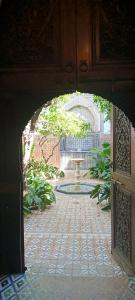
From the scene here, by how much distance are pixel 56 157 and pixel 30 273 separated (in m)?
10.8

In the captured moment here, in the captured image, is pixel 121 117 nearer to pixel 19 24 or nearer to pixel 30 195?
pixel 19 24

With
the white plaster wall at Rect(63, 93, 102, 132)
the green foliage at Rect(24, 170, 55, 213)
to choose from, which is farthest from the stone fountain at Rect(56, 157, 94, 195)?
the white plaster wall at Rect(63, 93, 102, 132)

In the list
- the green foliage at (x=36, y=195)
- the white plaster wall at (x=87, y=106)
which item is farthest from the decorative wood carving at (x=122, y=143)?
the white plaster wall at (x=87, y=106)

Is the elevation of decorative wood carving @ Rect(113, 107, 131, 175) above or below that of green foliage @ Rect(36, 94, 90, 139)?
below

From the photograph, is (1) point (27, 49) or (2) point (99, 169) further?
(2) point (99, 169)

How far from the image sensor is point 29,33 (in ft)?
9.12

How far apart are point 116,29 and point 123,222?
2.03 m

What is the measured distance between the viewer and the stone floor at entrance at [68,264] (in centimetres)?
285

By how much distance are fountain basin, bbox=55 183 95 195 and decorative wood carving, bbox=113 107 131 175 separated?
5.72 meters

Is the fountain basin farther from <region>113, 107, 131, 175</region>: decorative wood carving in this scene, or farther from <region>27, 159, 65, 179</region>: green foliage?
<region>113, 107, 131, 175</region>: decorative wood carving

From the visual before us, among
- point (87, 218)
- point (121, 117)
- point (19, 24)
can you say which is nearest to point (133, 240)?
point (121, 117)

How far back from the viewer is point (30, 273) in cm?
328

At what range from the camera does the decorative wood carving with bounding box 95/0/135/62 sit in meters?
2.73

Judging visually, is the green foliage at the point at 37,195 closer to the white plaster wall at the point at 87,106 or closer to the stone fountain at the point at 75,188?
the stone fountain at the point at 75,188
